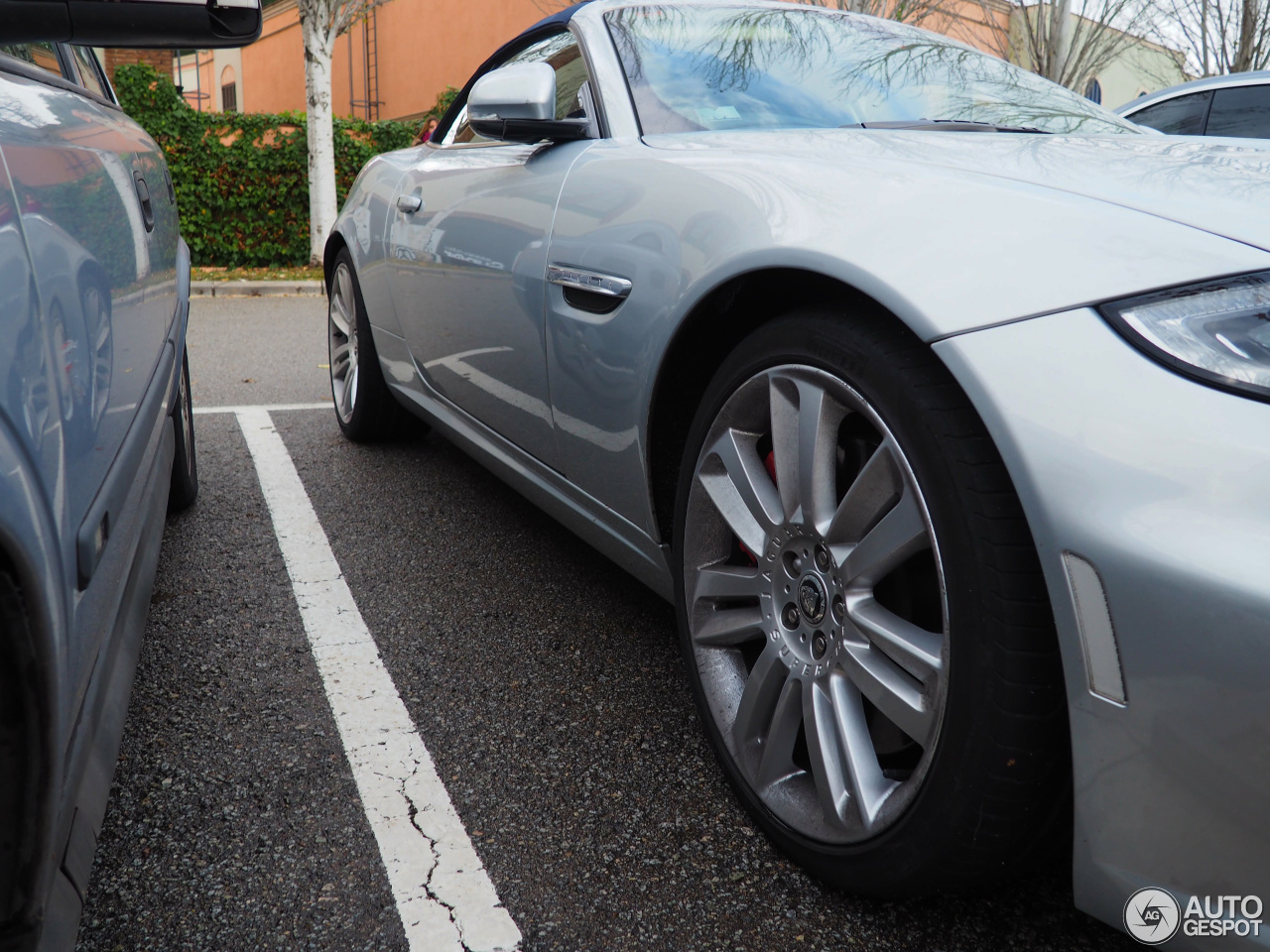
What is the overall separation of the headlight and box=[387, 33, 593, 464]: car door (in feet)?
4.31

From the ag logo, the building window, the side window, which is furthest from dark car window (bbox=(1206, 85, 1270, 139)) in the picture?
the building window

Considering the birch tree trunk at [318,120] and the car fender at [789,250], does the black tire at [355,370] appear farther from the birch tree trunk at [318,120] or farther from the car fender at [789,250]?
the birch tree trunk at [318,120]

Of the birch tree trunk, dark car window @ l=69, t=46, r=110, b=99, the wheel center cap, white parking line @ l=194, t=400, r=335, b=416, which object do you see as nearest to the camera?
the wheel center cap

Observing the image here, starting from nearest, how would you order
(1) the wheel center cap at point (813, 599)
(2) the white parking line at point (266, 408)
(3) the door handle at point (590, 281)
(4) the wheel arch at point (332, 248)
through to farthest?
(1) the wheel center cap at point (813, 599)
(3) the door handle at point (590, 281)
(4) the wheel arch at point (332, 248)
(2) the white parking line at point (266, 408)

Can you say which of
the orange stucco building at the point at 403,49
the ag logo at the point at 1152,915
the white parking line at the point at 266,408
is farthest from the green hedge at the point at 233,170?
the ag logo at the point at 1152,915

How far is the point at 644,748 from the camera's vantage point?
201 centimetres

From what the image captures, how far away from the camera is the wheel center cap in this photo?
1.51 m

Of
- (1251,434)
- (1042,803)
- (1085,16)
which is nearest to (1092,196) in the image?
(1251,434)

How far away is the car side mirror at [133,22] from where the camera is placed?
1.11m

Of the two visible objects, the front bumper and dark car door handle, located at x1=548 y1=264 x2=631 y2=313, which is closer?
the front bumper

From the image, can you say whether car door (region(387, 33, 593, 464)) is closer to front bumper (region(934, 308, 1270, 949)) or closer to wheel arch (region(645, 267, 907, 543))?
wheel arch (region(645, 267, 907, 543))

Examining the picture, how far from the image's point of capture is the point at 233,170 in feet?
36.9

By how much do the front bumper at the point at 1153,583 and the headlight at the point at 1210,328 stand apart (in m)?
0.02

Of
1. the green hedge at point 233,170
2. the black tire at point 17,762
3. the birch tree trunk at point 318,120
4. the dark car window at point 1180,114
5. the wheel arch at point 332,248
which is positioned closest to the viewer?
the black tire at point 17,762
